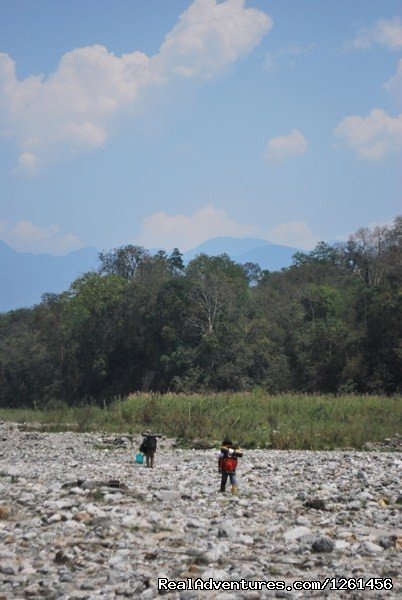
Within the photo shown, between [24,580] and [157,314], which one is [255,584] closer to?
[24,580]

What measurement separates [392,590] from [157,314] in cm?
4973

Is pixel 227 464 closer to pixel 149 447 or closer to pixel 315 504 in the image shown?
pixel 315 504

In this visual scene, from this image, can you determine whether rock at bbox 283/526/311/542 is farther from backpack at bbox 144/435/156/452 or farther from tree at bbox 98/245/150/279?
tree at bbox 98/245/150/279

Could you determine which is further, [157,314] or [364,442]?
[157,314]

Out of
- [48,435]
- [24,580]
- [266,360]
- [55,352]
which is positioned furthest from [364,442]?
[55,352]

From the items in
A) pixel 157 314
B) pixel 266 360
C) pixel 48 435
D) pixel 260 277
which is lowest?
pixel 48 435

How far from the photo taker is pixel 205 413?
94.3 ft

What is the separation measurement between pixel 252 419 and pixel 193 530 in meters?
18.5

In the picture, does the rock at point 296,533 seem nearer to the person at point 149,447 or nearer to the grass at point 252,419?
the person at point 149,447

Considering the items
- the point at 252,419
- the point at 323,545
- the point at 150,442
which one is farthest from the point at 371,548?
the point at 252,419

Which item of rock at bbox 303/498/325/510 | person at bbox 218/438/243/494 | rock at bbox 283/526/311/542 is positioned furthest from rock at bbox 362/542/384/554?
person at bbox 218/438/243/494

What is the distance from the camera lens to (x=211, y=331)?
49812 millimetres

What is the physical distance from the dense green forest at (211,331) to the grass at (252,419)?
10.2 m

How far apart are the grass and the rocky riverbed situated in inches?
296
